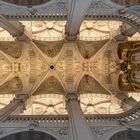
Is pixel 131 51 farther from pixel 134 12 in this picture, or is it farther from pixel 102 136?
pixel 102 136

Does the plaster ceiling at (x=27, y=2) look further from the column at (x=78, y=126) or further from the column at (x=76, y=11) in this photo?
the column at (x=78, y=126)

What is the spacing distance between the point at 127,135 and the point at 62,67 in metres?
8.50

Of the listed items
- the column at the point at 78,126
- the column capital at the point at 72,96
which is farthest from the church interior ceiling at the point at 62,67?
the column at the point at 78,126

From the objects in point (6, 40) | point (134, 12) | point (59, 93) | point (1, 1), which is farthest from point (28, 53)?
point (134, 12)

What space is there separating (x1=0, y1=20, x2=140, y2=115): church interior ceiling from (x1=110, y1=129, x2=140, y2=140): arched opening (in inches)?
232

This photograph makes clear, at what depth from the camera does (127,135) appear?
15.8 m

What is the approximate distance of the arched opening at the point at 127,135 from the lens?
606 inches

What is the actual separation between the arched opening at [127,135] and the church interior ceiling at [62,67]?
5.90m

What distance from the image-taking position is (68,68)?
23266 millimetres

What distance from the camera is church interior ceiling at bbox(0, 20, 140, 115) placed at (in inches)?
874

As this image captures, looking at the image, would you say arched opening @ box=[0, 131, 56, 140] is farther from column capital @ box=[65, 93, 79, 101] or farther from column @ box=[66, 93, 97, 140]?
column capital @ box=[65, 93, 79, 101]

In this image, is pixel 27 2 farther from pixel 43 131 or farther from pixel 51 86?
pixel 51 86

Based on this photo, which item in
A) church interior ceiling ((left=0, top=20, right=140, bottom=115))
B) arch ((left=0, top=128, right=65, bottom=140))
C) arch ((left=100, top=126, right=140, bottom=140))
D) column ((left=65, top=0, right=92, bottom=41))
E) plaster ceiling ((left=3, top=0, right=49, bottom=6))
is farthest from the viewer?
church interior ceiling ((left=0, top=20, right=140, bottom=115))

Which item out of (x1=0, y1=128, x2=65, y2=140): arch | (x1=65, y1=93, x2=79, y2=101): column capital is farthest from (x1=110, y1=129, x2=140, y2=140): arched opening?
(x1=65, y1=93, x2=79, y2=101): column capital
